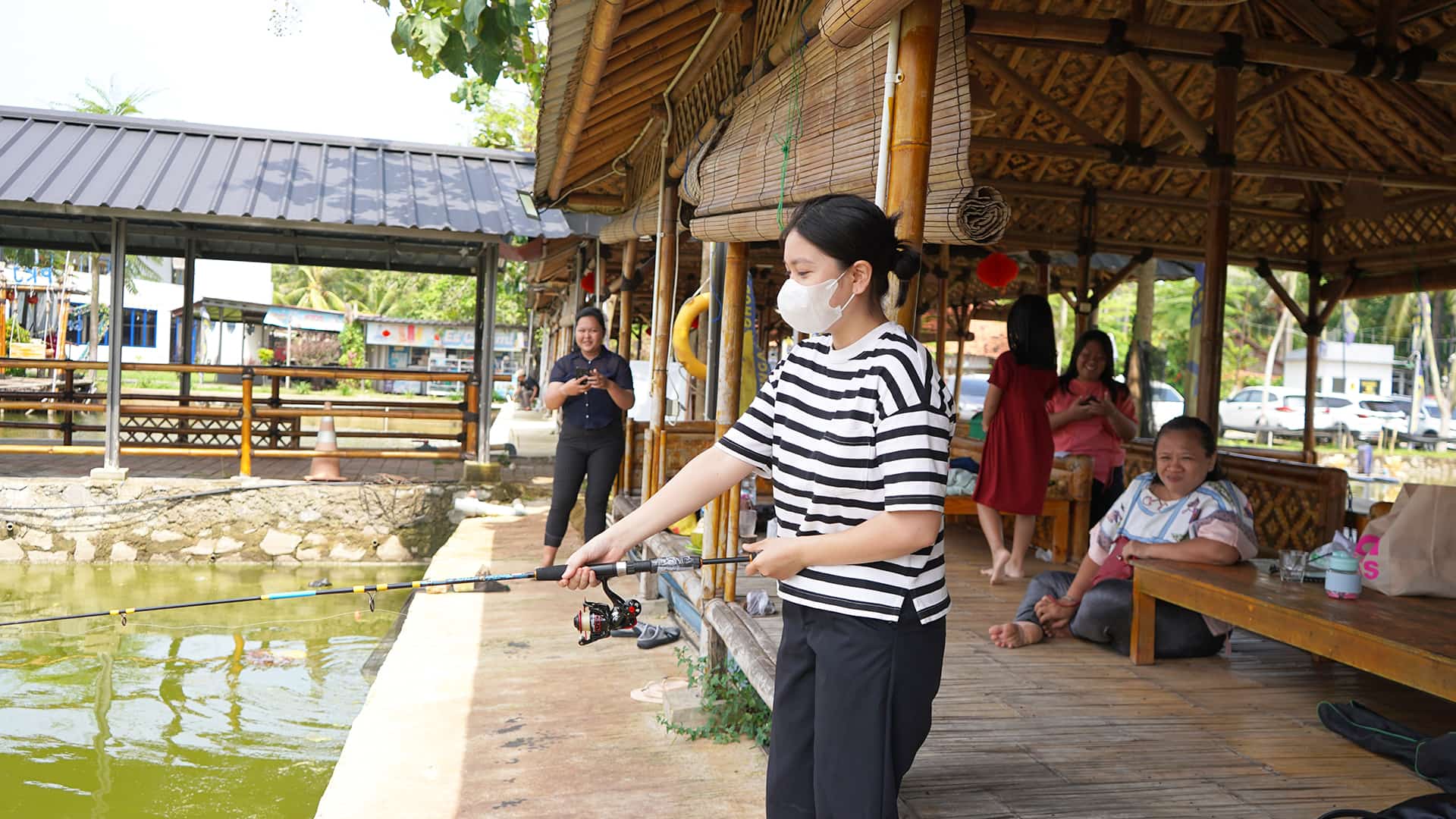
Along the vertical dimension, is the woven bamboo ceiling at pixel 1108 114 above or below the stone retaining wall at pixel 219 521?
above

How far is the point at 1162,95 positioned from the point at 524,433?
43.9 feet

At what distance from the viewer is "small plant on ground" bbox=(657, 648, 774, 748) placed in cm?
427

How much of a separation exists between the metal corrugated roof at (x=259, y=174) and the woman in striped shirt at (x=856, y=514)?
803 centimetres

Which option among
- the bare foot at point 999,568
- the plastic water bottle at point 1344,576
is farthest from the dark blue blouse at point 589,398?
the plastic water bottle at point 1344,576

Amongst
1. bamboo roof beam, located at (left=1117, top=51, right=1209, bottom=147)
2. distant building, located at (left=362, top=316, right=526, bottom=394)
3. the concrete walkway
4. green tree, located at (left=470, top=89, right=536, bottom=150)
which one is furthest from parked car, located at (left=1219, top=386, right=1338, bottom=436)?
the concrete walkway

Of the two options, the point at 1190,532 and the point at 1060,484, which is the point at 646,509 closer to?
the point at 1190,532

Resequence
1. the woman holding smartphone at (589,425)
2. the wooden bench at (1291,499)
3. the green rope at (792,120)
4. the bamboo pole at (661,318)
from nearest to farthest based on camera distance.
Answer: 1. the green rope at (792,120)
2. the bamboo pole at (661,318)
3. the woman holding smartphone at (589,425)
4. the wooden bench at (1291,499)

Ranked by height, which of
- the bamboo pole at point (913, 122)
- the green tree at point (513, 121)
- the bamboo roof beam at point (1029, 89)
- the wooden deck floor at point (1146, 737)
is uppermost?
the green tree at point (513, 121)

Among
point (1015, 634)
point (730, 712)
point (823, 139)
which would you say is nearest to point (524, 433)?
point (730, 712)

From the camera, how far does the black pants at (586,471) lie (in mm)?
6188

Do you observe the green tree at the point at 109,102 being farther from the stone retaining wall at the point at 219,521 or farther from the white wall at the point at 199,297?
the stone retaining wall at the point at 219,521

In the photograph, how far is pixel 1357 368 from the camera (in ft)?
123

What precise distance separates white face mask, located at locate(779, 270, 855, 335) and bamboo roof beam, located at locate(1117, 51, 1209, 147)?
3.46m

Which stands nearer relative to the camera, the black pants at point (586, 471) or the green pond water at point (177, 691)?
the green pond water at point (177, 691)
